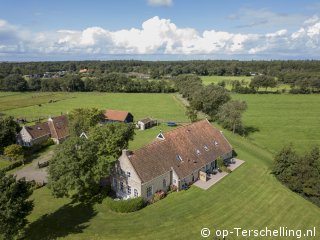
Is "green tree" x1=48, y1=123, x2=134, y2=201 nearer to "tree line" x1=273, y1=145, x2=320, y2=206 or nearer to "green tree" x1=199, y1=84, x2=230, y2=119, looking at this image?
"tree line" x1=273, y1=145, x2=320, y2=206

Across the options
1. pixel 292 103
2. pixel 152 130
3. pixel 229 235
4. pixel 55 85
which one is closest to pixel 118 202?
pixel 229 235

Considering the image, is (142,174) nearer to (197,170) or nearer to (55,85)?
(197,170)

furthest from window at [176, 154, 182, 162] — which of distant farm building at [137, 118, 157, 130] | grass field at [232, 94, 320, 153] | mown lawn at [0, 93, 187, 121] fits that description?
mown lawn at [0, 93, 187, 121]

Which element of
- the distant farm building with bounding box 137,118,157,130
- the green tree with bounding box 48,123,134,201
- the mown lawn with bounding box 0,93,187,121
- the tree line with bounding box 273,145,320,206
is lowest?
the mown lawn with bounding box 0,93,187,121

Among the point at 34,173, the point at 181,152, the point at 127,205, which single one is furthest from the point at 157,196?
the point at 34,173

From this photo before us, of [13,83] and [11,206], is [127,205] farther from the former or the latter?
[13,83]

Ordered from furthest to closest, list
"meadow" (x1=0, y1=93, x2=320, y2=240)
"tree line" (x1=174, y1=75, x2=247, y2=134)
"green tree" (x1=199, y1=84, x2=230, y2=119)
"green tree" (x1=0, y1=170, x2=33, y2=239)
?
"green tree" (x1=199, y1=84, x2=230, y2=119) < "tree line" (x1=174, y1=75, x2=247, y2=134) < "meadow" (x1=0, y1=93, x2=320, y2=240) < "green tree" (x1=0, y1=170, x2=33, y2=239)
